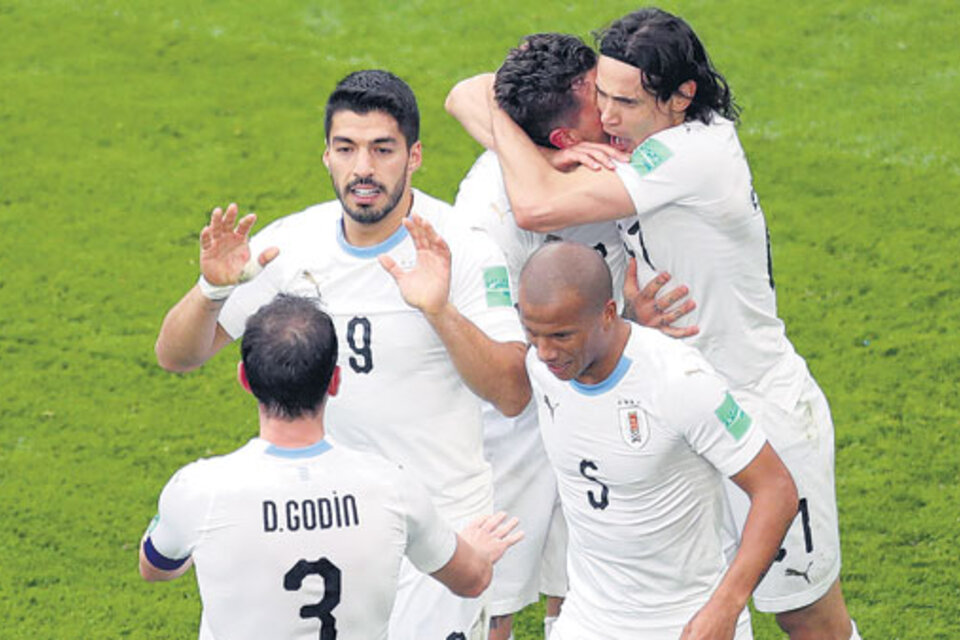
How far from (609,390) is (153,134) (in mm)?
7277

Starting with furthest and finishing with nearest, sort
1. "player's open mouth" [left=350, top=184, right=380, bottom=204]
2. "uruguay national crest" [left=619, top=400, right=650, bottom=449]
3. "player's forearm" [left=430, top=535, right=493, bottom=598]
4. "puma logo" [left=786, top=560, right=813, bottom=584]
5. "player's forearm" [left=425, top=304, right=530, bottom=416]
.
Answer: "puma logo" [left=786, top=560, right=813, bottom=584] < "player's open mouth" [left=350, top=184, right=380, bottom=204] < "player's forearm" [left=425, top=304, right=530, bottom=416] < "uruguay national crest" [left=619, top=400, right=650, bottom=449] < "player's forearm" [left=430, top=535, right=493, bottom=598]

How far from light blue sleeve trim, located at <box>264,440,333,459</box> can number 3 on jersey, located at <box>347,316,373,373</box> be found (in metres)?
0.96

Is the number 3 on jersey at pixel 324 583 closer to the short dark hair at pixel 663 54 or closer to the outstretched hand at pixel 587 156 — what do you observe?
the outstretched hand at pixel 587 156

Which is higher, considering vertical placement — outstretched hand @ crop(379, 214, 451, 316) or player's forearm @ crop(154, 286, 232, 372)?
outstretched hand @ crop(379, 214, 451, 316)

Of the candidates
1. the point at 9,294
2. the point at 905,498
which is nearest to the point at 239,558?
the point at 905,498

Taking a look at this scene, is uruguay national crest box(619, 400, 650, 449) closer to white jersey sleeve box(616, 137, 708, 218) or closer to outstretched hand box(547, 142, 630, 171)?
white jersey sleeve box(616, 137, 708, 218)

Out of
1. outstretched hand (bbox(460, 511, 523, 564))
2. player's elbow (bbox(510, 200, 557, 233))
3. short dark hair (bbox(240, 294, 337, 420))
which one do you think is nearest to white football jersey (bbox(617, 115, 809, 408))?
player's elbow (bbox(510, 200, 557, 233))

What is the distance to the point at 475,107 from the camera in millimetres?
6375

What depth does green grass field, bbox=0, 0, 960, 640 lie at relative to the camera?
26.4 ft

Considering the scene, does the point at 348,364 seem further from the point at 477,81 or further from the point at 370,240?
the point at 477,81

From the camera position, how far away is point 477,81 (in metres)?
6.47

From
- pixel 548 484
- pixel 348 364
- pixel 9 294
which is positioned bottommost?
pixel 9 294

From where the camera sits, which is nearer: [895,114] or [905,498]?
Result: [905,498]

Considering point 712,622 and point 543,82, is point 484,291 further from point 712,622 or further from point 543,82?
point 712,622
